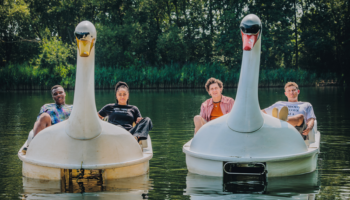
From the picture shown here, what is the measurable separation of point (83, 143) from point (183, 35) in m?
37.3

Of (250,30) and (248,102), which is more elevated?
(250,30)

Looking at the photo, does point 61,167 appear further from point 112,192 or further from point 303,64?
point 303,64

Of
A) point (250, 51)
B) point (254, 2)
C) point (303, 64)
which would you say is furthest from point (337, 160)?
point (254, 2)

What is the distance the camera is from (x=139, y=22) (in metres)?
44.4

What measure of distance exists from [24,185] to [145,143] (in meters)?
2.06

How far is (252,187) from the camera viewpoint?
243 inches

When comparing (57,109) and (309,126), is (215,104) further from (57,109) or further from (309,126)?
(57,109)

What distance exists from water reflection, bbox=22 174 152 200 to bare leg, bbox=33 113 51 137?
0.76 meters

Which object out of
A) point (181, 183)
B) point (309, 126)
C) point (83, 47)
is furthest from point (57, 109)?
point (309, 126)

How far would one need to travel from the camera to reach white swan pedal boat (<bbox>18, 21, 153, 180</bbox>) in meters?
5.89

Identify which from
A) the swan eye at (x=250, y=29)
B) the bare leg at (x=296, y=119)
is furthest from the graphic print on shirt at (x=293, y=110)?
the swan eye at (x=250, y=29)

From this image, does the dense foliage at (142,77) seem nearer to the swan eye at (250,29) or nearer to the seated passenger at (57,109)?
the seated passenger at (57,109)

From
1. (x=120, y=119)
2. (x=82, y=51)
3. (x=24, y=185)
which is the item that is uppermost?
(x=82, y=51)

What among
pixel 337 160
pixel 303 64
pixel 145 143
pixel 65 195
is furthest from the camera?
pixel 303 64
